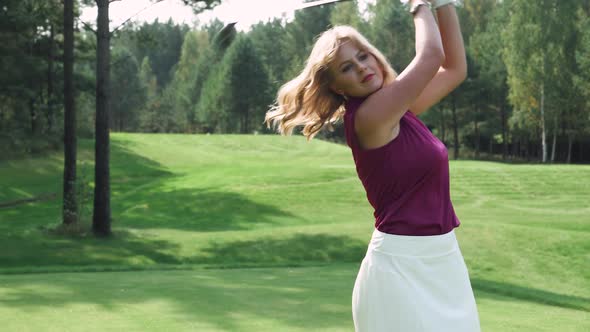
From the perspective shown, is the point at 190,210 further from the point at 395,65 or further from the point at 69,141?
the point at 395,65

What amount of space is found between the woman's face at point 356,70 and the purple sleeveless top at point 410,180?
0.10m

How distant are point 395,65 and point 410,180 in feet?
188

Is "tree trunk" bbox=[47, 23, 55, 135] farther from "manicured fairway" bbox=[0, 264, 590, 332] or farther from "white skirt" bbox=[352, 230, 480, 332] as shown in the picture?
"white skirt" bbox=[352, 230, 480, 332]

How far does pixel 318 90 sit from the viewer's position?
284 centimetres

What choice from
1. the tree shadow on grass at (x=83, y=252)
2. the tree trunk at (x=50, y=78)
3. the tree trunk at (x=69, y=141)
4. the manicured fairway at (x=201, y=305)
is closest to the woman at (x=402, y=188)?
the manicured fairway at (x=201, y=305)

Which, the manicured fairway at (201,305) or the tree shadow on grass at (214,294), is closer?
the manicured fairway at (201,305)

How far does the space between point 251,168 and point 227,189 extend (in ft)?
16.0

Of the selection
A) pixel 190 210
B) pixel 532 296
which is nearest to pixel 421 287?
pixel 532 296

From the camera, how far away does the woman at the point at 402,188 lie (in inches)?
101

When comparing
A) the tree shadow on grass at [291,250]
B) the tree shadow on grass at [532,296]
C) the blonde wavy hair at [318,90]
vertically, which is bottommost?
the tree shadow on grass at [291,250]

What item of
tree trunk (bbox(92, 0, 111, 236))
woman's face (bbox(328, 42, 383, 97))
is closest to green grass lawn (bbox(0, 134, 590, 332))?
tree trunk (bbox(92, 0, 111, 236))

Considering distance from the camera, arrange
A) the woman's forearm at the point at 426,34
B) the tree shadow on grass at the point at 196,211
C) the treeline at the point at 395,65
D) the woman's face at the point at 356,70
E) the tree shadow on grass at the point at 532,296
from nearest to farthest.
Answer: the woman's forearm at the point at 426,34
the woman's face at the point at 356,70
the tree shadow on grass at the point at 532,296
the tree shadow on grass at the point at 196,211
the treeline at the point at 395,65

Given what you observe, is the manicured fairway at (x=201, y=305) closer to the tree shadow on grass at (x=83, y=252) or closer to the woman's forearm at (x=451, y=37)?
the woman's forearm at (x=451, y=37)

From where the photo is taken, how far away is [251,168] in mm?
27828
